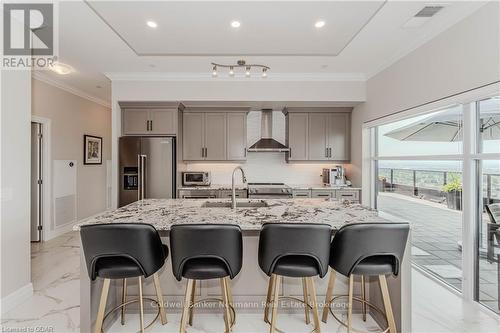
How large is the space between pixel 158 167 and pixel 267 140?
2049 mm

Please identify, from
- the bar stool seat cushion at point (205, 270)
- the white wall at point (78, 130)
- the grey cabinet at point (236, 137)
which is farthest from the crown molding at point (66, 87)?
the bar stool seat cushion at point (205, 270)

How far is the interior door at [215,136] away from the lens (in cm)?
488

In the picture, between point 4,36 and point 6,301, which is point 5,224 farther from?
point 4,36

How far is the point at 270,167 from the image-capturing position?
534cm

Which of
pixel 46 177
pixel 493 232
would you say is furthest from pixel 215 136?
pixel 493 232

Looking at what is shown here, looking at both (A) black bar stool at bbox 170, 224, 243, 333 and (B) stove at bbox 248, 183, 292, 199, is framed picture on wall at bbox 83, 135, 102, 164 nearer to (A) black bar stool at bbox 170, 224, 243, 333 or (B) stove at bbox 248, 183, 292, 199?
(B) stove at bbox 248, 183, 292, 199

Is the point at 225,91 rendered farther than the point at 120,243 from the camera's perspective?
Yes

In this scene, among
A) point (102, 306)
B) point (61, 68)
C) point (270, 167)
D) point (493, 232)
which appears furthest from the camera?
point (270, 167)

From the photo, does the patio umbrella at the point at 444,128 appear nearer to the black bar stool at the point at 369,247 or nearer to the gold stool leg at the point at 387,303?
the black bar stool at the point at 369,247

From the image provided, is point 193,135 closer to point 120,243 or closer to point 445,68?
point 120,243

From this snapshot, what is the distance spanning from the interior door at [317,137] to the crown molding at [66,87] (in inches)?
181

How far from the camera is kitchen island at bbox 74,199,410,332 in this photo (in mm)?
2006

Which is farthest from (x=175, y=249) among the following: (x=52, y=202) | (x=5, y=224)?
(x=52, y=202)

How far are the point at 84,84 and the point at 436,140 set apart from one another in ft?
18.7
